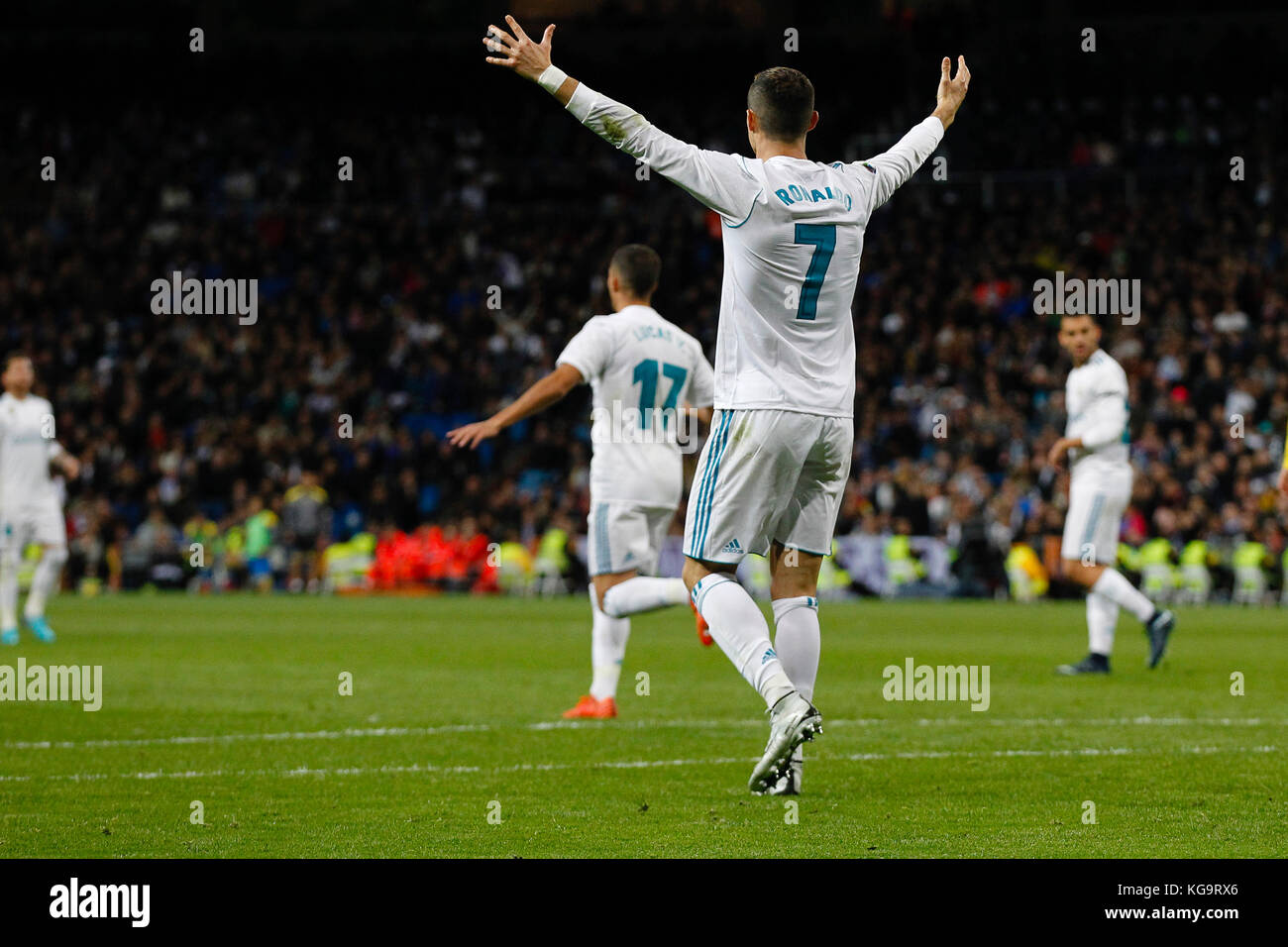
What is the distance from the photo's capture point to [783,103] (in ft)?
20.5

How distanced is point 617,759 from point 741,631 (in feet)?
5.88

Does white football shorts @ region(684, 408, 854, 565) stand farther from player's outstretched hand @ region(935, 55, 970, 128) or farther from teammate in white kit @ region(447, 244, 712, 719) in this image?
teammate in white kit @ region(447, 244, 712, 719)

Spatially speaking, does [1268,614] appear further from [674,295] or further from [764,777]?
[764,777]

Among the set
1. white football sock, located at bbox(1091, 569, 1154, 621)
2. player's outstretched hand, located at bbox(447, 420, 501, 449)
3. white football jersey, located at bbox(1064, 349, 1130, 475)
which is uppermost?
white football jersey, located at bbox(1064, 349, 1130, 475)

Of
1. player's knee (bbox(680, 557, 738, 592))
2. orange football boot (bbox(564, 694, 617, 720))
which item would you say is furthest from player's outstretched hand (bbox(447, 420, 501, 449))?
orange football boot (bbox(564, 694, 617, 720))

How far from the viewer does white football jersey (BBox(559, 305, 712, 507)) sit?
922cm

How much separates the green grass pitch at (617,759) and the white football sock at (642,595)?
65cm

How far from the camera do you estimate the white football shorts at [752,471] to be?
20.5ft

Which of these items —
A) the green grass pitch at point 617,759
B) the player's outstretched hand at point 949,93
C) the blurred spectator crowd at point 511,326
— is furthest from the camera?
the blurred spectator crowd at point 511,326

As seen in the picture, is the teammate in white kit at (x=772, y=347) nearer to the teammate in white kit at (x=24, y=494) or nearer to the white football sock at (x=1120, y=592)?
the white football sock at (x=1120, y=592)

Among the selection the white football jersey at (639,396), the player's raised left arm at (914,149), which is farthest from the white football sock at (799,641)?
the white football jersey at (639,396)

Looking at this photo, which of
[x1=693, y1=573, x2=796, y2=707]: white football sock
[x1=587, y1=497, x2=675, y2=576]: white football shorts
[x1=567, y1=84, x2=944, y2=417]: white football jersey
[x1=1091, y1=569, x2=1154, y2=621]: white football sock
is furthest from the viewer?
[x1=1091, y1=569, x2=1154, y2=621]: white football sock

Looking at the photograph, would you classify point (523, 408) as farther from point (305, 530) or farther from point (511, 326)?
point (511, 326)

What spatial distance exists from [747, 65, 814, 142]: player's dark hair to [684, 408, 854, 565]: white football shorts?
1.06 metres
